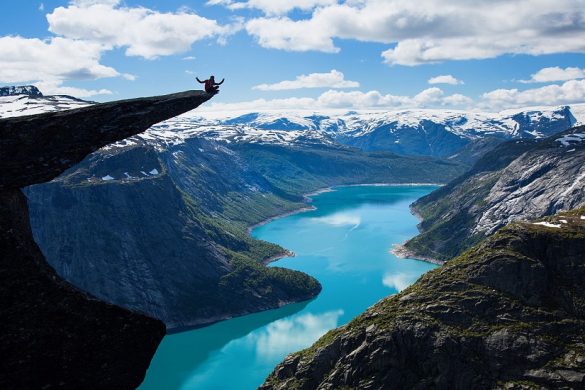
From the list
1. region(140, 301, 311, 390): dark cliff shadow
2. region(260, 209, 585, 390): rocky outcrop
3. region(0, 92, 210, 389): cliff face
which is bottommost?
region(140, 301, 311, 390): dark cliff shadow

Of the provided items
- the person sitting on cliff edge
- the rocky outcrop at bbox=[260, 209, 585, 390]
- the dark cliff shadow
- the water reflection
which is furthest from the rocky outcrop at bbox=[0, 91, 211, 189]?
the water reflection

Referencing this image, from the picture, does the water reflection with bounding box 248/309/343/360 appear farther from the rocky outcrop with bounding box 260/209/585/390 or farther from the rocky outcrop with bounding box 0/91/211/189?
the rocky outcrop with bounding box 0/91/211/189

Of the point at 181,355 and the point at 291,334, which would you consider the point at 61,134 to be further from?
the point at 291,334

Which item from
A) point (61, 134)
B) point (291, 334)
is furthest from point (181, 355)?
point (61, 134)

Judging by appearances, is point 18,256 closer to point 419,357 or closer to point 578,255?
point 419,357

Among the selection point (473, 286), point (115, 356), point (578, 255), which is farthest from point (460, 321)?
point (115, 356)
